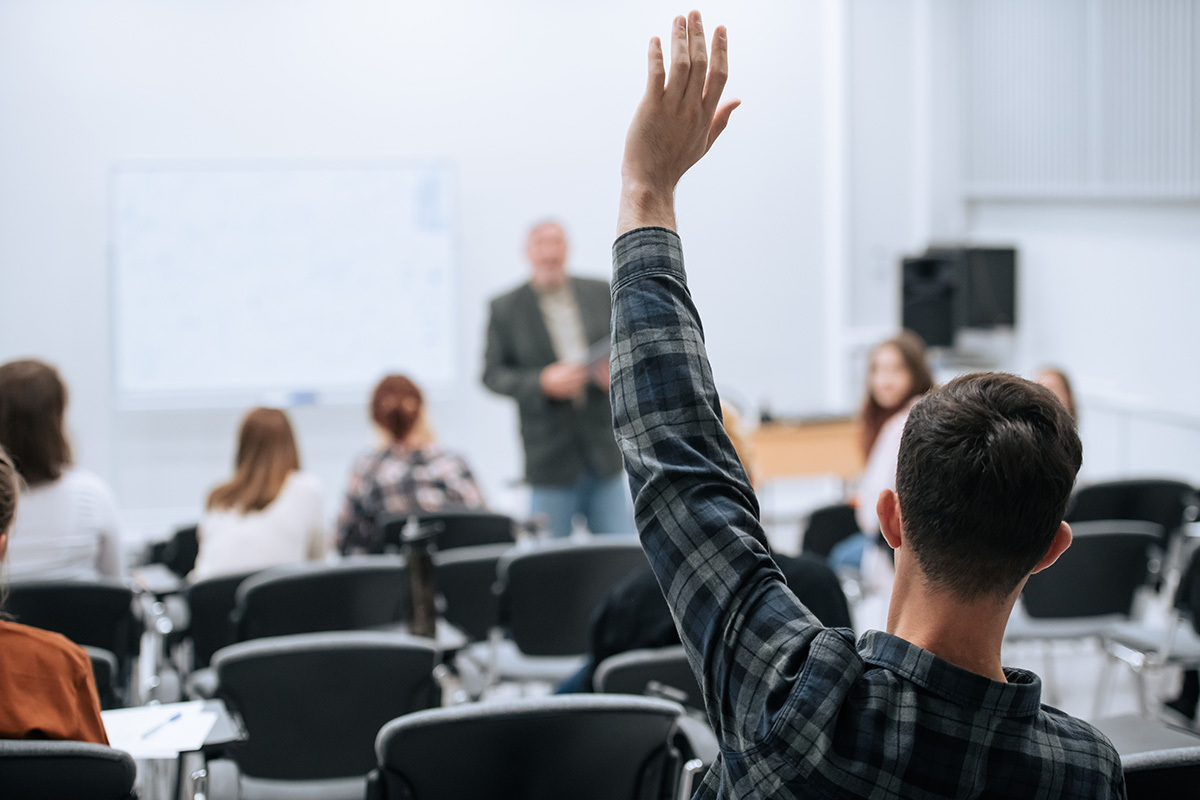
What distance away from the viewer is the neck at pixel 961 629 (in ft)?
3.11

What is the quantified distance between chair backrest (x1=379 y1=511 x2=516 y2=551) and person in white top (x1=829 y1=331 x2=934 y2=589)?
3.94 feet

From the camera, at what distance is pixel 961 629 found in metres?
0.95

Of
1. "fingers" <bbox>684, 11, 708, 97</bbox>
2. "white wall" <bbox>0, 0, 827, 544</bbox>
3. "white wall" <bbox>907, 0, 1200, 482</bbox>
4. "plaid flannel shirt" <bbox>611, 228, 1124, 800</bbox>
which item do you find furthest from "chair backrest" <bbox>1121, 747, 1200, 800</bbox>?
"white wall" <bbox>0, 0, 827, 544</bbox>

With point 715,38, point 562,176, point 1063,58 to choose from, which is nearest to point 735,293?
point 562,176

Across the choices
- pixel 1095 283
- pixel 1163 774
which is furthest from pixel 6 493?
pixel 1095 283

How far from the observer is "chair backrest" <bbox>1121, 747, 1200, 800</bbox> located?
1.50m

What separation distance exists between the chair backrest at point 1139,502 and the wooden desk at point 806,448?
82.2 inches

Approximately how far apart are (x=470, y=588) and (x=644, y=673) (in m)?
1.32

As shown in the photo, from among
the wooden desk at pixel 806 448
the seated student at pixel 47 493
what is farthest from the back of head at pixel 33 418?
the wooden desk at pixel 806 448

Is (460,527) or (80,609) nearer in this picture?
(80,609)

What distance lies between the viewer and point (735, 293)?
7.39 metres

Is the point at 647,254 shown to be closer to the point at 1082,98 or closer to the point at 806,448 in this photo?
the point at 806,448

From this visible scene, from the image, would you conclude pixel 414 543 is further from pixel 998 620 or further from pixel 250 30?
pixel 250 30

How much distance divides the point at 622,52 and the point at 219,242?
8.67 feet
